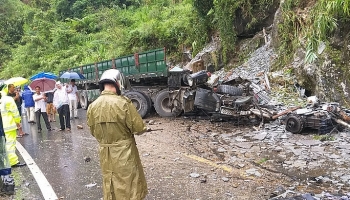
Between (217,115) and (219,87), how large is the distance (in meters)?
0.76

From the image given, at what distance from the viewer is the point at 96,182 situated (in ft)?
16.7

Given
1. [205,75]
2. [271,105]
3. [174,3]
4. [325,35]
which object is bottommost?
[271,105]

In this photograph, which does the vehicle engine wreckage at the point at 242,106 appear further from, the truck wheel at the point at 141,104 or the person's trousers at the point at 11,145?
the person's trousers at the point at 11,145

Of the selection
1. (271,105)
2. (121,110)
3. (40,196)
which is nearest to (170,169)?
(40,196)

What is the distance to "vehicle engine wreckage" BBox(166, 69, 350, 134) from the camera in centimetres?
691

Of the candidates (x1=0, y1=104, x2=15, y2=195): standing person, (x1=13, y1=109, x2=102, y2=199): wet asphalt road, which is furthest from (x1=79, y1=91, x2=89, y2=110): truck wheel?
(x1=0, y1=104, x2=15, y2=195): standing person

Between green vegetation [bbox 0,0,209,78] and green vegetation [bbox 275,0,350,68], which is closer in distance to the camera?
green vegetation [bbox 275,0,350,68]

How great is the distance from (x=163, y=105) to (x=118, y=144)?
735 centimetres

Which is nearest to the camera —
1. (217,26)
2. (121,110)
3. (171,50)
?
(121,110)

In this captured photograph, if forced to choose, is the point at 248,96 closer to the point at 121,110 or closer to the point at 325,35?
the point at 325,35

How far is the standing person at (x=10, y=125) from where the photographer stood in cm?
614

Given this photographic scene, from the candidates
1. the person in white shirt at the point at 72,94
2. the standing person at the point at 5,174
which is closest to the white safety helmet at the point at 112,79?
the standing person at the point at 5,174

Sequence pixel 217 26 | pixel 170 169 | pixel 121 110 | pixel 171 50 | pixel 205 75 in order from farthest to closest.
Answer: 1. pixel 171 50
2. pixel 217 26
3. pixel 205 75
4. pixel 170 169
5. pixel 121 110

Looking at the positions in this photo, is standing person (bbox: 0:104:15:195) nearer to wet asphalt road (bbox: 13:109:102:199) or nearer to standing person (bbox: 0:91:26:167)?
wet asphalt road (bbox: 13:109:102:199)
